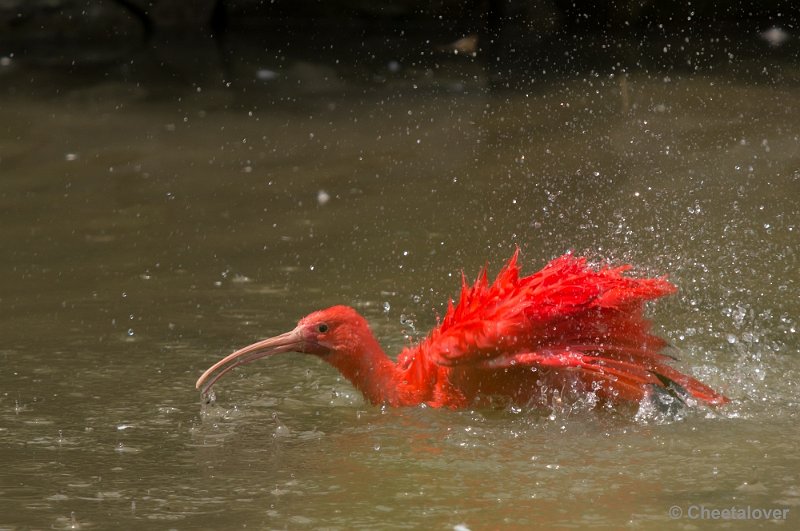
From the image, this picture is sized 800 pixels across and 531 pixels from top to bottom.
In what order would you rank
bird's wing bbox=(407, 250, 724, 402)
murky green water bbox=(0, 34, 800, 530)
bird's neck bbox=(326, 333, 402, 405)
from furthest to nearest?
1. bird's neck bbox=(326, 333, 402, 405)
2. bird's wing bbox=(407, 250, 724, 402)
3. murky green water bbox=(0, 34, 800, 530)

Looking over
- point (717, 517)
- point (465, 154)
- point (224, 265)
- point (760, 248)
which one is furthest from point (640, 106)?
point (717, 517)

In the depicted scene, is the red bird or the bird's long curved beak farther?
the bird's long curved beak

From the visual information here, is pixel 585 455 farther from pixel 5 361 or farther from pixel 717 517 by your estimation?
pixel 5 361

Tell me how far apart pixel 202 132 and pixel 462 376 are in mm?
4840

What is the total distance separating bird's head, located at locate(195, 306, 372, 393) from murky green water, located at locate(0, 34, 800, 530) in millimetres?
195

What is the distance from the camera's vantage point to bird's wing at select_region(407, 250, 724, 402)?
4316 mm

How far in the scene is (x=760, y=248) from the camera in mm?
6277

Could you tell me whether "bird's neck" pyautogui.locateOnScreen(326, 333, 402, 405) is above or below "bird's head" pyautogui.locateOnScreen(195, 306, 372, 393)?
below

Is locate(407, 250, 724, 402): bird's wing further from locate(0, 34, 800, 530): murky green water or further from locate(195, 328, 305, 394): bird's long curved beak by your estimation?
locate(195, 328, 305, 394): bird's long curved beak

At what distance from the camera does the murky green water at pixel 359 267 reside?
3.96m

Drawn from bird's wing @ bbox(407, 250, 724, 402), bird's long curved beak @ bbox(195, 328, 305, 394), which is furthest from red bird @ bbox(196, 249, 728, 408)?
bird's long curved beak @ bbox(195, 328, 305, 394)

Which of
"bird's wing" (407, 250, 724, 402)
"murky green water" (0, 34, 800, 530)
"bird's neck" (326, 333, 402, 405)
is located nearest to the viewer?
"murky green water" (0, 34, 800, 530)

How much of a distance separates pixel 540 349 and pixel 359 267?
6.94 ft

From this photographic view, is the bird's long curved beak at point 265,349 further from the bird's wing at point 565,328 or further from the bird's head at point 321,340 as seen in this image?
the bird's wing at point 565,328
